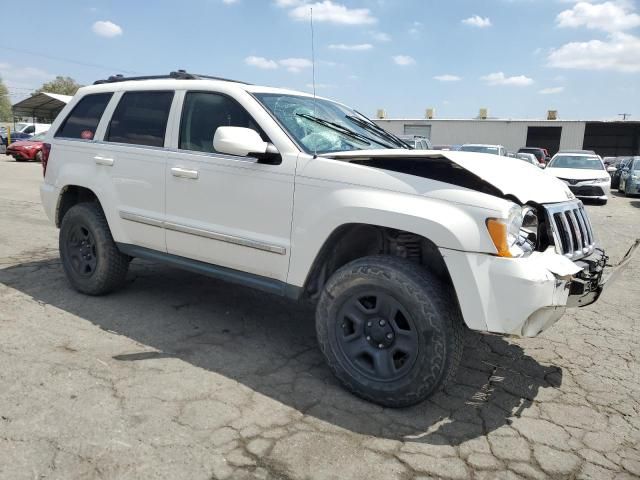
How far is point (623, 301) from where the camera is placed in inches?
210

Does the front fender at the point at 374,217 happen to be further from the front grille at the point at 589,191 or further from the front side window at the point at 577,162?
the front side window at the point at 577,162

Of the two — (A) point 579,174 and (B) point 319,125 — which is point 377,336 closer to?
(B) point 319,125

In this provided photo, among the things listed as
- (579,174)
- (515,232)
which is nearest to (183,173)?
(515,232)

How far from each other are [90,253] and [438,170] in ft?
10.8

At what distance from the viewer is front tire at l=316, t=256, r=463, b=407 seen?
285 centimetres

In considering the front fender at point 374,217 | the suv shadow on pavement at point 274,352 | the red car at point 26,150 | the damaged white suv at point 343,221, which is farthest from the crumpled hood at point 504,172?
the red car at point 26,150

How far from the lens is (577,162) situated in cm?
1603

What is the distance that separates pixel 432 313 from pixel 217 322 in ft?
6.90

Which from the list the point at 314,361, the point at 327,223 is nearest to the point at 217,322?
the point at 314,361


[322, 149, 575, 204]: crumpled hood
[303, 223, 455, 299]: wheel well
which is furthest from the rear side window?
[303, 223, 455, 299]: wheel well

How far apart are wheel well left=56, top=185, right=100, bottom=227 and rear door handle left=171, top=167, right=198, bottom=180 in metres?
1.25

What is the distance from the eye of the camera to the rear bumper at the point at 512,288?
2627mm

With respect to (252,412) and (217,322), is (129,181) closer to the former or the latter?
(217,322)

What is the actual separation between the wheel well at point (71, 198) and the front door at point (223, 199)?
4.16ft
